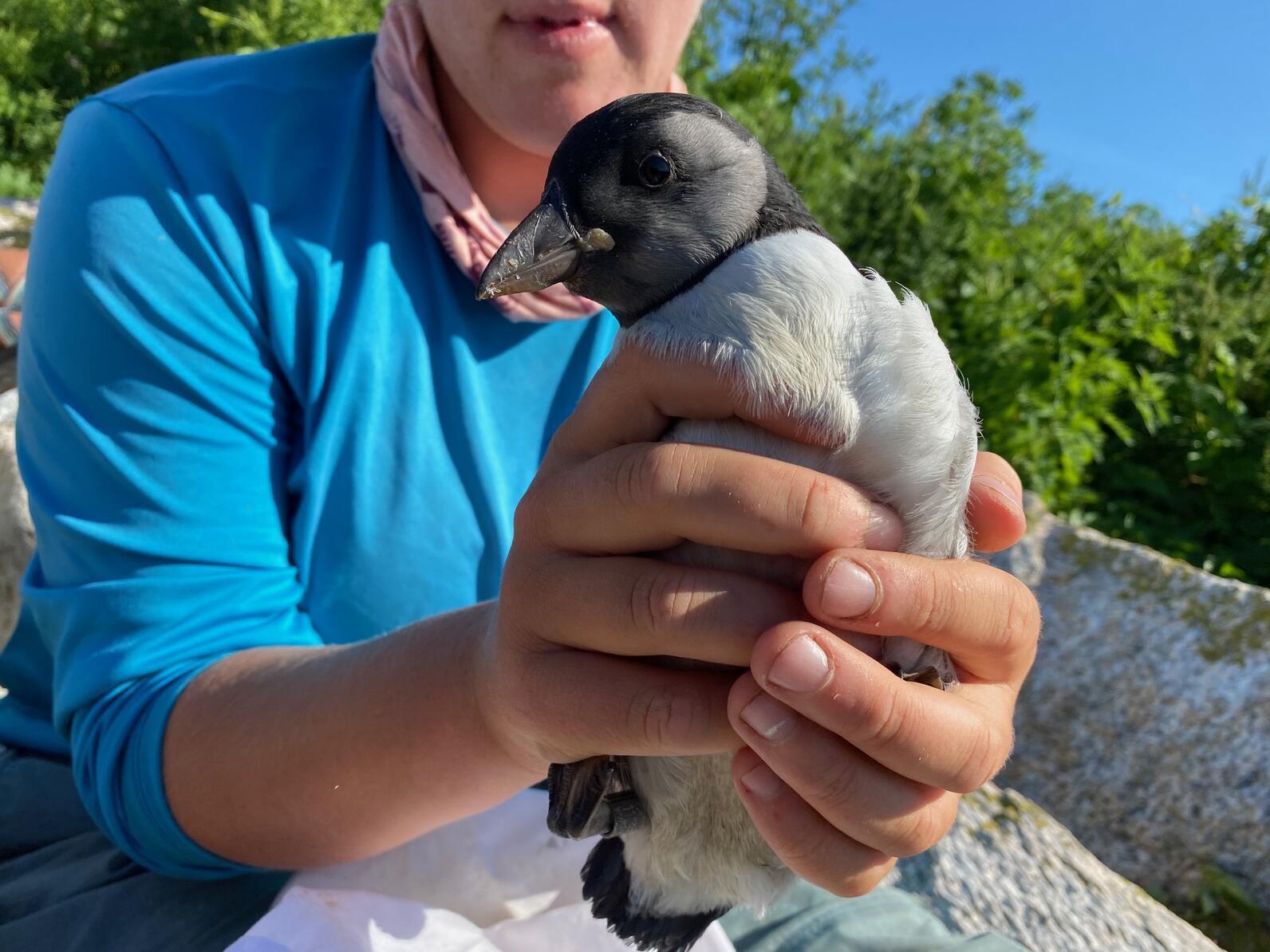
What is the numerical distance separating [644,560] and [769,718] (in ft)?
0.73

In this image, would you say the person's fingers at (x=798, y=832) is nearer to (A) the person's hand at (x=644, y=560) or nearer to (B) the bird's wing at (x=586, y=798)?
(A) the person's hand at (x=644, y=560)

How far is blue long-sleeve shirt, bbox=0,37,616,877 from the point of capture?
58.2 inches

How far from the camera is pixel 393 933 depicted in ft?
4.66

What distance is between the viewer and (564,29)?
1.63m

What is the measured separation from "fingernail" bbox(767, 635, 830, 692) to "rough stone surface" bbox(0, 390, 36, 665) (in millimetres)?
2506

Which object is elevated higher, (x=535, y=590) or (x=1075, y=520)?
(x=535, y=590)

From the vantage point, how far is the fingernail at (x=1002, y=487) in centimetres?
141

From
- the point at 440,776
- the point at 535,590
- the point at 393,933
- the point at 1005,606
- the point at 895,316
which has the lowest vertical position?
the point at 393,933

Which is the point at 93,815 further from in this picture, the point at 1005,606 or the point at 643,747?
the point at 1005,606

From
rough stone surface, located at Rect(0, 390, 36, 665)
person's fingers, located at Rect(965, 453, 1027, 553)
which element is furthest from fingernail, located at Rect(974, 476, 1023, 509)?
rough stone surface, located at Rect(0, 390, 36, 665)

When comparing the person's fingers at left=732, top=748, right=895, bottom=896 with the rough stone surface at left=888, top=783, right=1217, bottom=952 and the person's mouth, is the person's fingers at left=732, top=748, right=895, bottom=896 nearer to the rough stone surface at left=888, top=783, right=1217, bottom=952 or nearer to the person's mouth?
the rough stone surface at left=888, top=783, right=1217, bottom=952

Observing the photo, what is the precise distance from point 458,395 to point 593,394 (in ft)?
2.25

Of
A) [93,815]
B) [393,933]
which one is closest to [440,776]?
[393,933]

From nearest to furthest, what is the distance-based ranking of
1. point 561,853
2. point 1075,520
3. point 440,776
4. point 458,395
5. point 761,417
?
point 761,417 → point 440,776 → point 561,853 → point 458,395 → point 1075,520
